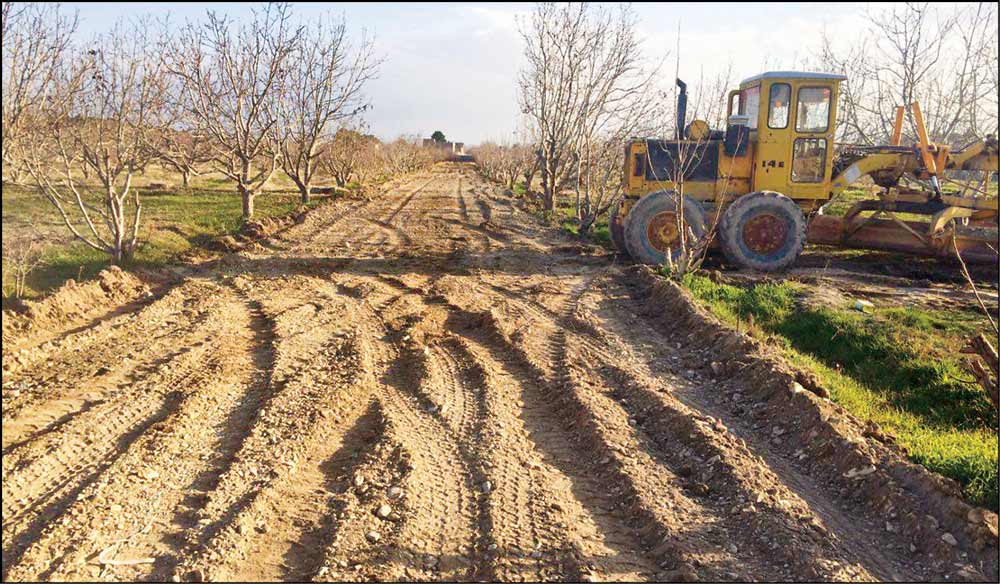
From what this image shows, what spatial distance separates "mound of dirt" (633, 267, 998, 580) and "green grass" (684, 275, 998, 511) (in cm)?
29

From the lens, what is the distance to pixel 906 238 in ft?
38.1

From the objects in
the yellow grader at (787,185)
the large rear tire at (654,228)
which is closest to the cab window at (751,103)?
Result: the yellow grader at (787,185)

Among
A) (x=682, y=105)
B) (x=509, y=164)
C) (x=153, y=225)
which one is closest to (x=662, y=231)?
(x=682, y=105)

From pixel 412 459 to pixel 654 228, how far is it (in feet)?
25.2

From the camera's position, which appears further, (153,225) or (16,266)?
(153,225)

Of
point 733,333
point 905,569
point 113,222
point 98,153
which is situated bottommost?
point 905,569

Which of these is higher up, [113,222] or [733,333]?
[113,222]

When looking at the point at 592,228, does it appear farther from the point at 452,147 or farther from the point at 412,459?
the point at 452,147

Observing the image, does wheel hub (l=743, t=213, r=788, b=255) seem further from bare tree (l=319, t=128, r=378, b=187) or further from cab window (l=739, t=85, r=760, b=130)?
bare tree (l=319, t=128, r=378, b=187)

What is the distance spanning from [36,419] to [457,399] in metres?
2.97

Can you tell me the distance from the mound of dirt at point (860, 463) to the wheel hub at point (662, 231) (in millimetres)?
4263

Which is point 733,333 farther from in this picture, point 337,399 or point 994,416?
point 337,399

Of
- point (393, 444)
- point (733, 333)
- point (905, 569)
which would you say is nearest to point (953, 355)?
point (733, 333)

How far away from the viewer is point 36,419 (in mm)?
4910
